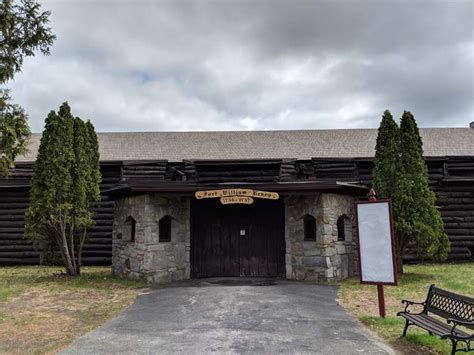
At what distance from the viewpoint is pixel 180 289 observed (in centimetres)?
1028

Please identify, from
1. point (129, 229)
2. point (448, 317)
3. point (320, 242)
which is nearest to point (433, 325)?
point (448, 317)

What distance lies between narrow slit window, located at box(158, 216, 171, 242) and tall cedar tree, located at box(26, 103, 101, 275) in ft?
8.00

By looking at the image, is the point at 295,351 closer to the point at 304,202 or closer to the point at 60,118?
the point at 304,202

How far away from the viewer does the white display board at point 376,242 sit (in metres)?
7.14

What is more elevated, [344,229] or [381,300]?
[344,229]

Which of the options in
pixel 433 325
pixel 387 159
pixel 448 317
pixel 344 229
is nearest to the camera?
pixel 433 325

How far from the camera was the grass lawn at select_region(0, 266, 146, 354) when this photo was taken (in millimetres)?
6316

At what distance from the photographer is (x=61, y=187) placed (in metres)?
12.1

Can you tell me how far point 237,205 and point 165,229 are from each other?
8.08 ft

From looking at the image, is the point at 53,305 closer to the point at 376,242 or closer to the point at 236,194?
the point at 236,194

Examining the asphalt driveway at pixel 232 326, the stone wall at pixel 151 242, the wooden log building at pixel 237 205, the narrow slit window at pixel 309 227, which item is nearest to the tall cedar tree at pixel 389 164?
the wooden log building at pixel 237 205

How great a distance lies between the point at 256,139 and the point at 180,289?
11247 millimetres

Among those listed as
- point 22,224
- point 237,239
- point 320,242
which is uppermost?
point 22,224

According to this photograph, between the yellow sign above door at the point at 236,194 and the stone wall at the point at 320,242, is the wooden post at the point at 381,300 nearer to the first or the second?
the stone wall at the point at 320,242
